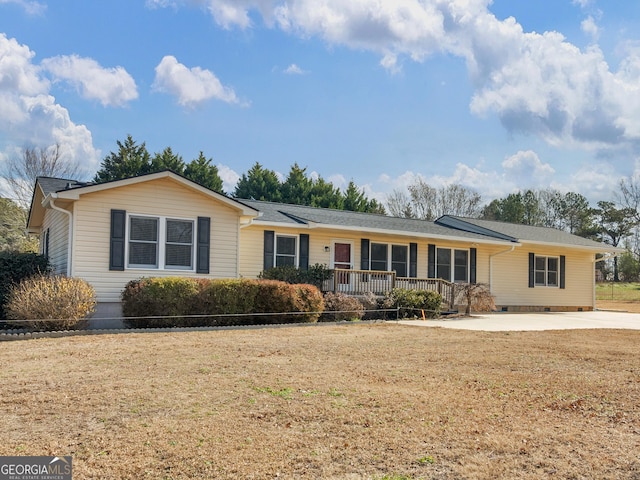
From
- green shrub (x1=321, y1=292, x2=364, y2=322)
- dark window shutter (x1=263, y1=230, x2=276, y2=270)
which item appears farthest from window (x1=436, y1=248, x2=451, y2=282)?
dark window shutter (x1=263, y1=230, x2=276, y2=270)

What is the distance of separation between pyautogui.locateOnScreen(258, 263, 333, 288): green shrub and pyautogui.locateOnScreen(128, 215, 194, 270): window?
2.46 meters

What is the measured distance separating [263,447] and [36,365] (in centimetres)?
482

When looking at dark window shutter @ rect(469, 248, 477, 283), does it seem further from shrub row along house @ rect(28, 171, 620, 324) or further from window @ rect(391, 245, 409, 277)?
window @ rect(391, 245, 409, 277)

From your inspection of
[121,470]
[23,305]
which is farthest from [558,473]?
[23,305]

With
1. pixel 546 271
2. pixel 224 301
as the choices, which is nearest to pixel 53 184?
pixel 224 301

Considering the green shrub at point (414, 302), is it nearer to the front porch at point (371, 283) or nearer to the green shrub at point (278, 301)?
the front porch at point (371, 283)

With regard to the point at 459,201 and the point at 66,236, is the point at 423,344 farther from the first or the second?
the point at 459,201

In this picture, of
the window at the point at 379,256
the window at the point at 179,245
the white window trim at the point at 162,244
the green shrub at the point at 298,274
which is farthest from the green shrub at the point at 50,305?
the window at the point at 379,256

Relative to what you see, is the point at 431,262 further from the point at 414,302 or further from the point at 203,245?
the point at 203,245

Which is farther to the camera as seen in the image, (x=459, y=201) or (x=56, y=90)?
(x=459, y=201)

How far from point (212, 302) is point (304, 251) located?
5.48m

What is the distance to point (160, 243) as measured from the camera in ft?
48.2

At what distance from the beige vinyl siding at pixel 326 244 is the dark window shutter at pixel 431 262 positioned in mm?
120

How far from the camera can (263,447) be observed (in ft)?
14.5
